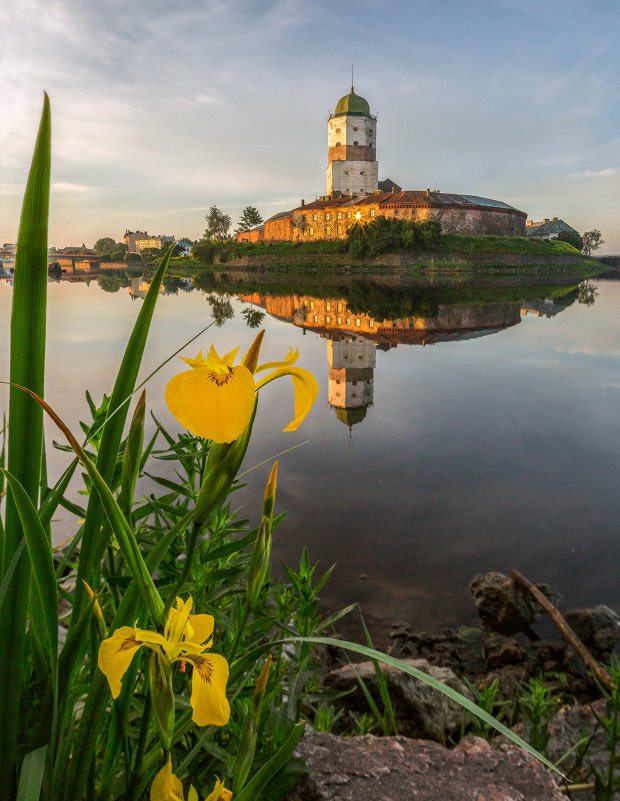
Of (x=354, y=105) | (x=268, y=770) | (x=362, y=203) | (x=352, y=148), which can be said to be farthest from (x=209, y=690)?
(x=354, y=105)

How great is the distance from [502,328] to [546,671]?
1577 centimetres

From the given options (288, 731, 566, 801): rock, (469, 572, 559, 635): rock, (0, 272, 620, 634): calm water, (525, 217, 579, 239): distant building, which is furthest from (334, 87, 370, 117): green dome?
(288, 731, 566, 801): rock

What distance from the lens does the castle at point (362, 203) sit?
58.2 metres

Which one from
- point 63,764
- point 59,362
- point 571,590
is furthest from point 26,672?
point 59,362

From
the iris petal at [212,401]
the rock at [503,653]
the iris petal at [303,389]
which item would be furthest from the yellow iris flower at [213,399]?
the rock at [503,653]

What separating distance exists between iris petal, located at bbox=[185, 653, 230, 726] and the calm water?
86.1 inches

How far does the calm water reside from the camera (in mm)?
3867

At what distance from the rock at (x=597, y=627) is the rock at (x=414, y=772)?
5.96ft

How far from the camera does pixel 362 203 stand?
5947 cm

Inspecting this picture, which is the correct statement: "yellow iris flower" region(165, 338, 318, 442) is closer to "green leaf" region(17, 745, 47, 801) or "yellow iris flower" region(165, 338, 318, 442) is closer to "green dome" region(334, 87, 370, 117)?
"green leaf" region(17, 745, 47, 801)

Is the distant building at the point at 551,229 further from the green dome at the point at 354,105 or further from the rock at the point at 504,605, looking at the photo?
the rock at the point at 504,605

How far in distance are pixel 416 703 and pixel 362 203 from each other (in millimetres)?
62152

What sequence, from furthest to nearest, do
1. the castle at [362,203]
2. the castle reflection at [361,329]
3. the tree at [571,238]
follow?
the tree at [571,238] → the castle at [362,203] → the castle reflection at [361,329]

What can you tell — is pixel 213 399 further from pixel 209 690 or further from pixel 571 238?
pixel 571 238
